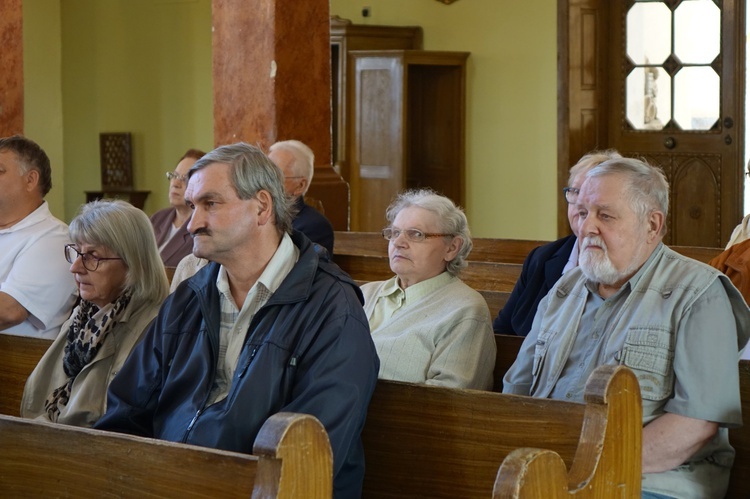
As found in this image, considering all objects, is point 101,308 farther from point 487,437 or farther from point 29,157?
point 487,437

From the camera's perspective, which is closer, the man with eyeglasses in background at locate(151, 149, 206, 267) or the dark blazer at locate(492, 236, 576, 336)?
the dark blazer at locate(492, 236, 576, 336)

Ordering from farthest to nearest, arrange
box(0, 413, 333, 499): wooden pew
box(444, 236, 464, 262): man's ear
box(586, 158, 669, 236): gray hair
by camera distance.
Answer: box(444, 236, 464, 262): man's ear, box(586, 158, 669, 236): gray hair, box(0, 413, 333, 499): wooden pew

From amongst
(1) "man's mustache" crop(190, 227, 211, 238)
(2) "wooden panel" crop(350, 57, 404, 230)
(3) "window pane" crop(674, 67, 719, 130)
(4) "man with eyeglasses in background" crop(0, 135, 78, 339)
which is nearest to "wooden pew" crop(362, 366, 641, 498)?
(1) "man's mustache" crop(190, 227, 211, 238)

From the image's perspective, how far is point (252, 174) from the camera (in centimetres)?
260

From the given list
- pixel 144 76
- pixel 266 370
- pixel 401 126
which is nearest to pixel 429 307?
pixel 266 370

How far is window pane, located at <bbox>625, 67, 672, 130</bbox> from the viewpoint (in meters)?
8.37

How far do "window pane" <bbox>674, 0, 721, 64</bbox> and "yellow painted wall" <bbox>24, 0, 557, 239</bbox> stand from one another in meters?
1.10

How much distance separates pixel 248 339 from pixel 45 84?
312 inches

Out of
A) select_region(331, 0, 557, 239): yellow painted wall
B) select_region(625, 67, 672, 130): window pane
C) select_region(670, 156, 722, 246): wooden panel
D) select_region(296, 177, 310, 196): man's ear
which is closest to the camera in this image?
select_region(296, 177, 310, 196): man's ear

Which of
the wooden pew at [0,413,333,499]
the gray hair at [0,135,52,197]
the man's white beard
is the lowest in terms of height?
the wooden pew at [0,413,333,499]

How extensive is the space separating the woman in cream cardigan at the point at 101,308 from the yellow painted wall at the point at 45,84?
650cm

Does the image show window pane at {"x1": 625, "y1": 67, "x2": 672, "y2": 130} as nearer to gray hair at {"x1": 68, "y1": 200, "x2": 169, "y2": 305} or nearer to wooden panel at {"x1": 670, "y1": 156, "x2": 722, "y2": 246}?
wooden panel at {"x1": 670, "y1": 156, "x2": 722, "y2": 246}

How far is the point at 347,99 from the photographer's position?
973cm

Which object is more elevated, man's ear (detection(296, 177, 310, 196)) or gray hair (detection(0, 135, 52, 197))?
gray hair (detection(0, 135, 52, 197))
